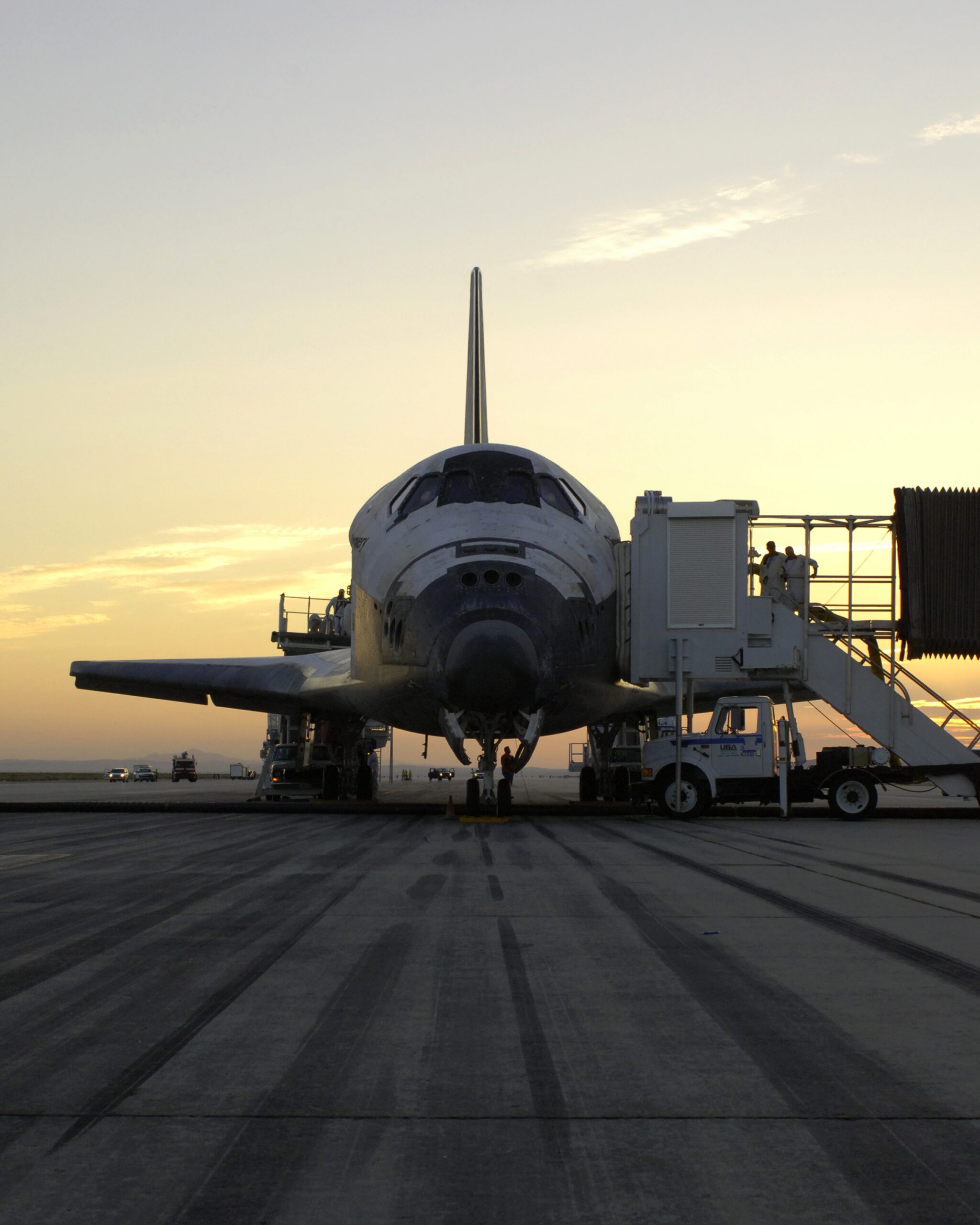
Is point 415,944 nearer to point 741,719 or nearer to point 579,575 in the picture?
point 579,575

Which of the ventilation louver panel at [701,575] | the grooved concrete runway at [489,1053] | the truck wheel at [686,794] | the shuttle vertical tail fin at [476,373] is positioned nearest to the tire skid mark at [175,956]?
the grooved concrete runway at [489,1053]

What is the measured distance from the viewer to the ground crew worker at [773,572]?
19375mm

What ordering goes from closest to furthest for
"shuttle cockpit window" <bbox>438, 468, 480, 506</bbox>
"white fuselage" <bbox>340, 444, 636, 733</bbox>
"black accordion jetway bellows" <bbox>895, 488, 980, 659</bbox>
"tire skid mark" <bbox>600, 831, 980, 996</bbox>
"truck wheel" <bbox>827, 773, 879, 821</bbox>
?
"tire skid mark" <bbox>600, 831, 980, 996</bbox>, "white fuselage" <bbox>340, 444, 636, 733</bbox>, "shuttle cockpit window" <bbox>438, 468, 480, 506</bbox>, "truck wheel" <bbox>827, 773, 879, 821</bbox>, "black accordion jetway bellows" <bbox>895, 488, 980, 659</bbox>

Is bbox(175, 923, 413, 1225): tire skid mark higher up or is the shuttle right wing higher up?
the shuttle right wing

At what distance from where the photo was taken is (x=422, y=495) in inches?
677

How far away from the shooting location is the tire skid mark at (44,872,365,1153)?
10.8 feet

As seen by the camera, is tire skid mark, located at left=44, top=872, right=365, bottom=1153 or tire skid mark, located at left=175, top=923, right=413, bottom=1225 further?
tire skid mark, located at left=44, top=872, right=365, bottom=1153

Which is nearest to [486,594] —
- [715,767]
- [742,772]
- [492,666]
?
[492,666]

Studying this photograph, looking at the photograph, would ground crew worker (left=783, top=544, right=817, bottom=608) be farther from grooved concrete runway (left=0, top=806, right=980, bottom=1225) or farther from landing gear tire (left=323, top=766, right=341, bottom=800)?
grooved concrete runway (left=0, top=806, right=980, bottom=1225)

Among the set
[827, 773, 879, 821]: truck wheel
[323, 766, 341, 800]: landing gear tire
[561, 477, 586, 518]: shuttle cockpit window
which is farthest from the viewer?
[323, 766, 341, 800]: landing gear tire

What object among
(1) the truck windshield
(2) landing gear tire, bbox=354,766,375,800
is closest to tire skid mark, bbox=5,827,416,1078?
(1) the truck windshield

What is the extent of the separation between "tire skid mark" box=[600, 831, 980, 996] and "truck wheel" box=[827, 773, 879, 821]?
852cm

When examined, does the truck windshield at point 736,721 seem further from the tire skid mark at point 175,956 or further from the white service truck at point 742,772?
the tire skid mark at point 175,956

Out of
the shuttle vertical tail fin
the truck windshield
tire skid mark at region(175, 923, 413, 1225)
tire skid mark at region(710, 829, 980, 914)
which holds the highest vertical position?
the shuttle vertical tail fin
